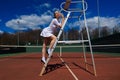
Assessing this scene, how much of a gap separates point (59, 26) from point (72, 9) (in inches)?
34.1

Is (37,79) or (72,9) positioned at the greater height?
(72,9)

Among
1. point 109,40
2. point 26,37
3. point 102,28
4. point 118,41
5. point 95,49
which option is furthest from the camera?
point 26,37

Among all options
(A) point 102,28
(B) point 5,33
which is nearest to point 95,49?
(A) point 102,28

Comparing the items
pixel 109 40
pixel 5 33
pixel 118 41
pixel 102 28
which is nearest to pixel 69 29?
pixel 118 41

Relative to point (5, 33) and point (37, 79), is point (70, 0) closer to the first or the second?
point (37, 79)

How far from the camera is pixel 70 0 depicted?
298 inches

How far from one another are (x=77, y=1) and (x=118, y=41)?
22.6 metres

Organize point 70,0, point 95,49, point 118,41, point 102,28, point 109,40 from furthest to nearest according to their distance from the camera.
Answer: point 102,28, point 95,49, point 109,40, point 118,41, point 70,0

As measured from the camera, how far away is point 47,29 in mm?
7801

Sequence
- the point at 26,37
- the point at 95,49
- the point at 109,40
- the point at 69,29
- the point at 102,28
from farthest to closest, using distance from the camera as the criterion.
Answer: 1. the point at 26,37
2. the point at 102,28
3. the point at 95,49
4. the point at 109,40
5. the point at 69,29

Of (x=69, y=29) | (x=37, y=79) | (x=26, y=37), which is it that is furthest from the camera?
(x=26, y=37)

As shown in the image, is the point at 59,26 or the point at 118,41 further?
the point at 118,41

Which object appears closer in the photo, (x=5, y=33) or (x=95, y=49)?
(x=95, y=49)

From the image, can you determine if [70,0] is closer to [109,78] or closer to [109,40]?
[109,78]
